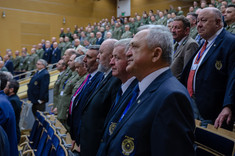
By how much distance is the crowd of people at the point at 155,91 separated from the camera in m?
1.09

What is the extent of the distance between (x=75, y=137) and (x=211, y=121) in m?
1.43

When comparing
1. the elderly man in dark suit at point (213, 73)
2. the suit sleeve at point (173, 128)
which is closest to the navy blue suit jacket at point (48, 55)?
the elderly man in dark suit at point (213, 73)

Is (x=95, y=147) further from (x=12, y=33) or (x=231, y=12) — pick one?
(x=12, y=33)

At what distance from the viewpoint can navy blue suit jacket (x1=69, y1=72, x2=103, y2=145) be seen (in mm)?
2564

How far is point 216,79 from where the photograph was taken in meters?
1.97

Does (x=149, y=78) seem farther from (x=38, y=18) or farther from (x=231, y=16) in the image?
(x=38, y=18)

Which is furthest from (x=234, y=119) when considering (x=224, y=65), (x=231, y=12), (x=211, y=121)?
(x=231, y=12)

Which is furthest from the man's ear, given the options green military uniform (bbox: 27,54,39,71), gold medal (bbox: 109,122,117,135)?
green military uniform (bbox: 27,54,39,71)

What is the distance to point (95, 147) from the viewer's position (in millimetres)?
2055

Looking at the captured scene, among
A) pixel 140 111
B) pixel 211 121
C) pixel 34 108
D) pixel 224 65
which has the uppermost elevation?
pixel 224 65

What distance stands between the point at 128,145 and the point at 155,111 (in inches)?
8.1

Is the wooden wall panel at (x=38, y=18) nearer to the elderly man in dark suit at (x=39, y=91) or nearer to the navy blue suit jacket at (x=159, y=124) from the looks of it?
the elderly man in dark suit at (x=39, y=91)

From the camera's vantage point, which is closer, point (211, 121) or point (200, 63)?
point (211, 121)

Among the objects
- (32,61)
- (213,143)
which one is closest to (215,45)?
(213,143)
